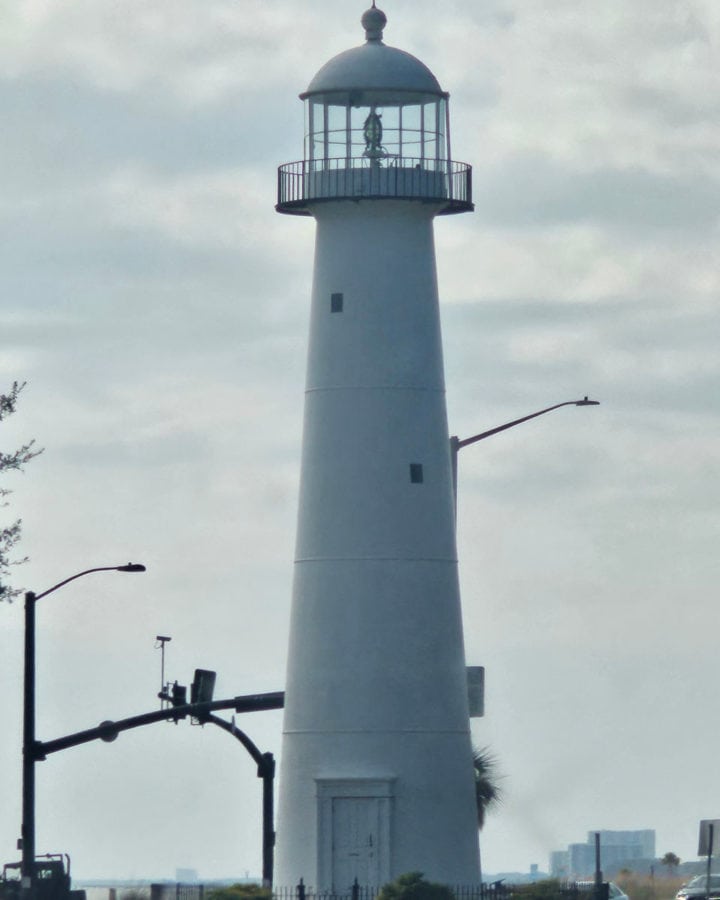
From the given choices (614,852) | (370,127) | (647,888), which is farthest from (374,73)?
(614,852)

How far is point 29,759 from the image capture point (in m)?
50.8

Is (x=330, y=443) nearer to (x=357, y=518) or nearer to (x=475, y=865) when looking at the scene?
(x=357, y=518)

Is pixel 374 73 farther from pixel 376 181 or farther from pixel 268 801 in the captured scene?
pixel 268 801

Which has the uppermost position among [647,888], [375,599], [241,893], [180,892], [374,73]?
[374,73]

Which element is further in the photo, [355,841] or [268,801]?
[268,801]

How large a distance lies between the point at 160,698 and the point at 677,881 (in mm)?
48024

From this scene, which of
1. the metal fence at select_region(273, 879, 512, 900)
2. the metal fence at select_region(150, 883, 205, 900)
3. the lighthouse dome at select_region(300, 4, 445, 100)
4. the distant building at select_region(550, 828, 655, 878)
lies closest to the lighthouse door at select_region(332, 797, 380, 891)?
the metal fence at select_region(273, 879, 512, 900)

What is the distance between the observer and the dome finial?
174 feet

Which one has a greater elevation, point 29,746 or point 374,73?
point 374,73

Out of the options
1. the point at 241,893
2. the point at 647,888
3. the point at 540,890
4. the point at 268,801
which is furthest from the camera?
the point at 647,888

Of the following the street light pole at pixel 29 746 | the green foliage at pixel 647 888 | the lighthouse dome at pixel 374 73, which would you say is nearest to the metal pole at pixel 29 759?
the street light pole at pixel 29 746

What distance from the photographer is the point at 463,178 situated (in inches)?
2088

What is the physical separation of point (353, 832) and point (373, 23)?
52.7 feet

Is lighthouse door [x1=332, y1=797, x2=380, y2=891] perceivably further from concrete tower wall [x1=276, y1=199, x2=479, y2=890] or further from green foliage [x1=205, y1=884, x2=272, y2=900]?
green foliage [x1=205, y1=884, x2=272, y2=900]
